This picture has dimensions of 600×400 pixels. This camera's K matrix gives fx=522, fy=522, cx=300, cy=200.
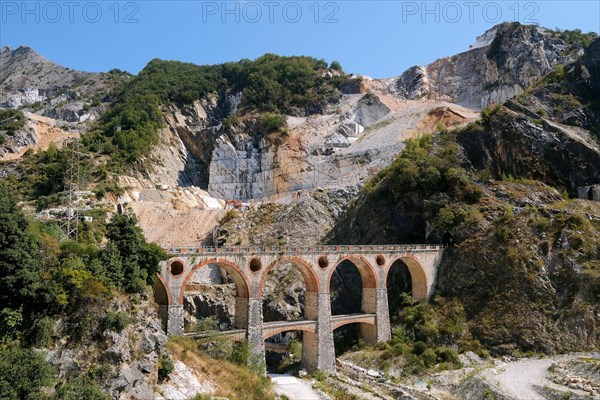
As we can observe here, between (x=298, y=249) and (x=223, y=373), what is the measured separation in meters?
13.4

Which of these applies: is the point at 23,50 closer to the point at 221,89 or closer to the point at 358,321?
the point at 221,89

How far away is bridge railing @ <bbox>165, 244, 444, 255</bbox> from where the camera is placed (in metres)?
37.1

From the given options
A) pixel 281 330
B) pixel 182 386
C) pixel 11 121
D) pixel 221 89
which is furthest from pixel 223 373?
pixel 221 89

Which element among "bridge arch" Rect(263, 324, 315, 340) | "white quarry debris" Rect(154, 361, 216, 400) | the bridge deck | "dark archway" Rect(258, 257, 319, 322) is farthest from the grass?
"dark archway" Rect(258, 257, 319, 322)

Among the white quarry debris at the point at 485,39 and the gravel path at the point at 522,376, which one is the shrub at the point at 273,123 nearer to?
the white quarry debris at the point at 485,39

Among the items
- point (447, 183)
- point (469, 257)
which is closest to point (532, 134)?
point (447, 183)

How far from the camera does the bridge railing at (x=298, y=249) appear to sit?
3709 cm

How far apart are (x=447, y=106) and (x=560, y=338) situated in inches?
2182

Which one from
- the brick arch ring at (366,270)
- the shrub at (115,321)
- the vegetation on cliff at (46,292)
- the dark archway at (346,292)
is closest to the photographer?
the vegetation on cliff at (46,292)

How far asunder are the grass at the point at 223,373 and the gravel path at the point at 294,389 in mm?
1984

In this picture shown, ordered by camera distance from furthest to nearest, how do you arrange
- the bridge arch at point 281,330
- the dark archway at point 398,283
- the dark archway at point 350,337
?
1. the dark archway at point 398,283
2. the dark archway at point 350,337
3. the bridge arch at point 281,330

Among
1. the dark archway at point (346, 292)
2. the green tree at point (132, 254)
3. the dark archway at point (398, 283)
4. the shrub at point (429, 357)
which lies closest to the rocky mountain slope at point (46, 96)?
the dark archway at point (346, 292)

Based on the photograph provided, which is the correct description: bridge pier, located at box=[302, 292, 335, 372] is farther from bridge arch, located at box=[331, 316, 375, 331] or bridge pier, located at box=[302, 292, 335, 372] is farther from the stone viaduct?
bridge arch, located at box=[331, 316, 375, 331]

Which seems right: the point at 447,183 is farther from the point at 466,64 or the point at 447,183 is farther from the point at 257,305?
the point at 466,64
